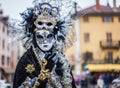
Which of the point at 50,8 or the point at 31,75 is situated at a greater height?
the point at 50,8

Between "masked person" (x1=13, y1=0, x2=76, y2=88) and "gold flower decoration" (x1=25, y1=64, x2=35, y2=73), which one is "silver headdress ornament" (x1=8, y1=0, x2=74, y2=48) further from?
"gold flower decoration" (x1=25, y1=64, x2=35, y2=73)

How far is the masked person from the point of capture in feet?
7.69

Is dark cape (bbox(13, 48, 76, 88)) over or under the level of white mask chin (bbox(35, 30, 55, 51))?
under

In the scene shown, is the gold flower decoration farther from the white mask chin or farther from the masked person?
the white mask chin

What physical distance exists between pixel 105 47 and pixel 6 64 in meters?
8.40

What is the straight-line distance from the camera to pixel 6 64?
122 ft

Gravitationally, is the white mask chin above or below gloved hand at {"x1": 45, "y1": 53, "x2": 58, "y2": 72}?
above

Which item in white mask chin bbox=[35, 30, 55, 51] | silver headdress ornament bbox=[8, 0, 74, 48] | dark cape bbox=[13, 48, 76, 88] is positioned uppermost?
silver headdress ornament bbox=[8, 0, 74, 48]

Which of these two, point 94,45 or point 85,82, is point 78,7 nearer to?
point 85,82

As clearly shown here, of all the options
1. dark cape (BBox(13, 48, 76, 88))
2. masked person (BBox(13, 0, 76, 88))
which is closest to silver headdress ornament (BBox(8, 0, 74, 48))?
masked person (BBox(13, 0, 76, 88))

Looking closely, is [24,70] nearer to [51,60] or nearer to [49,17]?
[51,60]

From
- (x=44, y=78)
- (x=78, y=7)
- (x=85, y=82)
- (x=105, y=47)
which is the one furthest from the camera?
(x=105, y=47)

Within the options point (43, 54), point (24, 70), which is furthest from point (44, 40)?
point (24, 70)

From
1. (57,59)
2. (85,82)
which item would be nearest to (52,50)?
(57,59)
